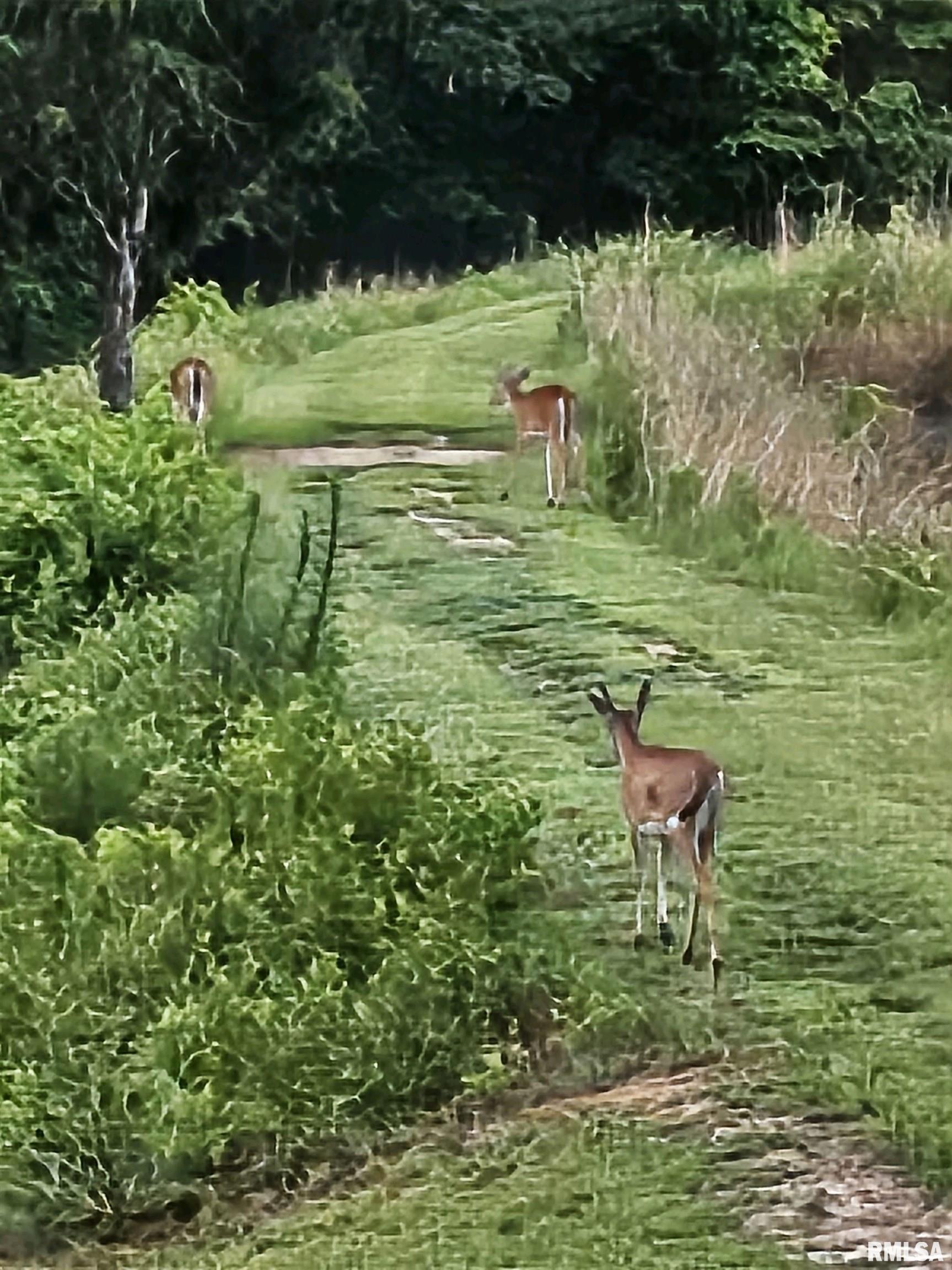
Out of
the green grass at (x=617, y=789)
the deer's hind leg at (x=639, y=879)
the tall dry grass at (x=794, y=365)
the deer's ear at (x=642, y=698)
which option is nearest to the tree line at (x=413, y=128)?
the tall dry grass at (x=794, y=365)

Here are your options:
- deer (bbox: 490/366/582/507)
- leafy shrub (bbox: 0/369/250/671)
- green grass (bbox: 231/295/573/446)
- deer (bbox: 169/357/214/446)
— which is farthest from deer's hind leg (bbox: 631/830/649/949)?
deer (bbox: 169/357/214/446)

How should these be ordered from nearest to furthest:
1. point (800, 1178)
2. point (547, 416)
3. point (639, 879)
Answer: point (800, 1178), point (639, 879), point (547, 416)

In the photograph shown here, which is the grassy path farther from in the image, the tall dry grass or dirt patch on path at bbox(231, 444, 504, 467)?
the tall dry grass

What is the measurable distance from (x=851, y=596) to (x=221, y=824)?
95cm

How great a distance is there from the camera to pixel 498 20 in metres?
2.62

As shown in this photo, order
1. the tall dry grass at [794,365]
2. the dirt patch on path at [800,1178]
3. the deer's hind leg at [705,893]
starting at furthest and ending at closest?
the tall dry grass at [794,365] → the deer's hind leg at [705,893] → the dirt patch on path at [800,1178]

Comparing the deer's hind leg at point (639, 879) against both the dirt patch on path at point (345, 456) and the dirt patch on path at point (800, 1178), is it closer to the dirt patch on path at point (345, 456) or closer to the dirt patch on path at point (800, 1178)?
the dirt patch on path at point (800, 1178)

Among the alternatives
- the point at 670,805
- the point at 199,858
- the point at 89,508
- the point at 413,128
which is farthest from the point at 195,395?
the point at 670,805

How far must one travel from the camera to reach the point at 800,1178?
230cm

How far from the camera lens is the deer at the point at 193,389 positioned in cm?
260

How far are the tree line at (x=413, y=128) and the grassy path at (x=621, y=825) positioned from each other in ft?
0.63

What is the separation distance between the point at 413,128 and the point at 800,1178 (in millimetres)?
1576

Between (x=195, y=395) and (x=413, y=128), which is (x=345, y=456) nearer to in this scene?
(x=195, y=395)

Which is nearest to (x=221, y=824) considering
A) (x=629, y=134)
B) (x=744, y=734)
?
(x=744, y=734)
